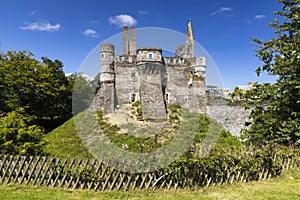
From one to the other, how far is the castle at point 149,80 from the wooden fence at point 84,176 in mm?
12133

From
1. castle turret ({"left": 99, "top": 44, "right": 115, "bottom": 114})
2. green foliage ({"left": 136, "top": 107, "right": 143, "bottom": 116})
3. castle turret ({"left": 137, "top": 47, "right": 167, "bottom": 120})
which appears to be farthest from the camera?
castle turret ({"left": 99, "top": 44, "right": 115, "bottom": 114})

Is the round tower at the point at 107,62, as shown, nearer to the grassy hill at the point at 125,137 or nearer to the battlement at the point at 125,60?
the battlement at the point at 125,60

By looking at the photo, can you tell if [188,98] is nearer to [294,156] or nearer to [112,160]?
[294,156]

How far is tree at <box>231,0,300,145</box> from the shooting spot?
747 centimetres

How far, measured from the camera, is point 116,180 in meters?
5.51

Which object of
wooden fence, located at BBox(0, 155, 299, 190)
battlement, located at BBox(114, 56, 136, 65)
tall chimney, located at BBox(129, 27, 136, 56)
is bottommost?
wooden fence, located at BBox(0, 155, 299, 190)

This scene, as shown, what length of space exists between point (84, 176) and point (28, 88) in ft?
57.4

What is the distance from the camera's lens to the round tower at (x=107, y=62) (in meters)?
19.4

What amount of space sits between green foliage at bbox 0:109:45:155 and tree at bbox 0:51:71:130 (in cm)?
1312

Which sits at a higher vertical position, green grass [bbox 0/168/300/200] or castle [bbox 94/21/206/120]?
castle [bbox 94/21/206/120]

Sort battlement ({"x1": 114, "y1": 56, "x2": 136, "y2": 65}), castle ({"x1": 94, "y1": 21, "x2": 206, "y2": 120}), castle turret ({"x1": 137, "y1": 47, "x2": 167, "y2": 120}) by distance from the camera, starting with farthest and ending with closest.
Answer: battlement ({"x1": 114, "y1": 56, "x2": 136, "y2": 65}) → castle ({"x1": 94, "y1": 21, "x2": 206, "y2": 120}) → castle turret ({"x1": 137, "y1": 47, "x2": 167, "y2": 120})

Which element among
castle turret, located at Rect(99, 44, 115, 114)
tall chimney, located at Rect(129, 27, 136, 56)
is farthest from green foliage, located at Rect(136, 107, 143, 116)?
tall chimney, located at Rect(129, 27, 136, 56)

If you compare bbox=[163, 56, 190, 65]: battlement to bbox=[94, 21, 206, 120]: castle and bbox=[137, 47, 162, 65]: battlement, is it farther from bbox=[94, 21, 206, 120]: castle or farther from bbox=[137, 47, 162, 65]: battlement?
bbox=[137, 47, 162, 65]: battlement

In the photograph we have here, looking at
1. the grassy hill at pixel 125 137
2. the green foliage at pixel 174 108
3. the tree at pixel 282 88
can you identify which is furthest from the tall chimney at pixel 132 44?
the tree at pixel 282 88
